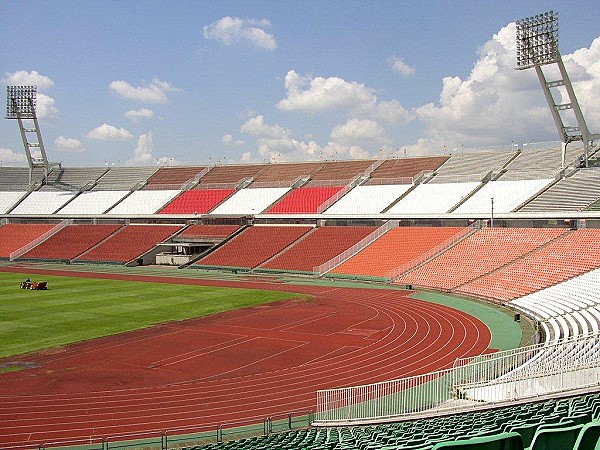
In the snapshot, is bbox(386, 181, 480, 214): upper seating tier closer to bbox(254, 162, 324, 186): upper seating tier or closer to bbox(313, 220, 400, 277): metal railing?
bbox(313, 220, 400, 277): metal railing

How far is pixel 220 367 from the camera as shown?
24156 millimetres

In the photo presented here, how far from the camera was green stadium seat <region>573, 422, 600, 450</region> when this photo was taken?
311 cm

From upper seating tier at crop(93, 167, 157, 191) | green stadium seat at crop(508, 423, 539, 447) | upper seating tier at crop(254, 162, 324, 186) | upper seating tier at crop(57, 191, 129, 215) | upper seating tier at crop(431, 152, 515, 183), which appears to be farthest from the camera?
upper seating tier at crop(93, 167, 157, 191)

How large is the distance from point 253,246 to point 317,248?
26.6 feet

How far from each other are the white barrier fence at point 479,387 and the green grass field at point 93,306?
15932 millimetres

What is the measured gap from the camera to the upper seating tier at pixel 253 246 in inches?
2427

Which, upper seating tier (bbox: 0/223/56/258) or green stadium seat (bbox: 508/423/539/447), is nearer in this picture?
green stadium seat (bbox: 508/423/539/447)

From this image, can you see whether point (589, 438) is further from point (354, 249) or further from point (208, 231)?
point (208, 231)

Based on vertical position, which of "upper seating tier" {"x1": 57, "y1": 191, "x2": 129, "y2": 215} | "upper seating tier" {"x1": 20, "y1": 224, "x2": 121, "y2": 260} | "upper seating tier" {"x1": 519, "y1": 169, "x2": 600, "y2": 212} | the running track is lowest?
the running track

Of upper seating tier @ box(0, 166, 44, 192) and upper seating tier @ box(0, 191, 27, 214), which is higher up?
upper seating tier @ box(0, 166, 44, 192)

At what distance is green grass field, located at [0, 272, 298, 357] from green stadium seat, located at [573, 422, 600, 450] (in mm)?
26822

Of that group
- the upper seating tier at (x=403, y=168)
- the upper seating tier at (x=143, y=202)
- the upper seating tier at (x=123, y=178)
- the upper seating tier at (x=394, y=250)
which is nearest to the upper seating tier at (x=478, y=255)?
the upper seating tier at (x=394, y=250)

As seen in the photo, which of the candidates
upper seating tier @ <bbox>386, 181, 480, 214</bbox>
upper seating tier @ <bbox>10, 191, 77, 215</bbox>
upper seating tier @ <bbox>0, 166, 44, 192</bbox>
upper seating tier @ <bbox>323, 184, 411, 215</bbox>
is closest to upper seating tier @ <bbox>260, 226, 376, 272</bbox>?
upper seating tier @ <bbox>323, 184, 411, 215</bbox>

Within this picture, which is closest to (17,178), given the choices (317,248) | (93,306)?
(317,248)
